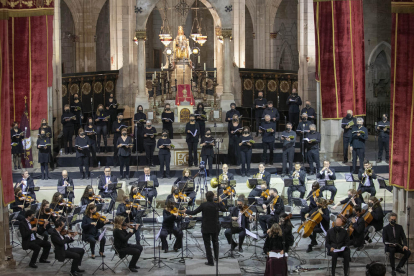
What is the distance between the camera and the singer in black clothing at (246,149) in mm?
18875

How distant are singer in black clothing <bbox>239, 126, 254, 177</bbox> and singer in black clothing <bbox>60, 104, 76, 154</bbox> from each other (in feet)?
16.0


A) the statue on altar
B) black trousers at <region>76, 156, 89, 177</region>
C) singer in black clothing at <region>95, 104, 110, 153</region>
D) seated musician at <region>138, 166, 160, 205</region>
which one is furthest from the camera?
the statue on altar

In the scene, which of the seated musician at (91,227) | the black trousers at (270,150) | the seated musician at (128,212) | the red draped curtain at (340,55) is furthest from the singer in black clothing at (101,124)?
the seated musician at (91,227)

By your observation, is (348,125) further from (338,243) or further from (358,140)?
(338,243)

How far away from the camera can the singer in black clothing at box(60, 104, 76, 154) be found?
20156 mm

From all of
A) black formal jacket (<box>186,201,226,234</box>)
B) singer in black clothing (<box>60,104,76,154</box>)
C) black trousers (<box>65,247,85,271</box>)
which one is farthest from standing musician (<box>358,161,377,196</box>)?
singer in black clothing (<box>60,104,76,154</box>)

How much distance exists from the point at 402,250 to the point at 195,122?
334 inches

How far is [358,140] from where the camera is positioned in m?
18.8

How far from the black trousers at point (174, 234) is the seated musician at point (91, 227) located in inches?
46.9

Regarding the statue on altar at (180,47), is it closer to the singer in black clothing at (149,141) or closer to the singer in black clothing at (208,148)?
the singer in black clothing at (149,141)

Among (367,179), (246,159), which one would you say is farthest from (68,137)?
(367,179)

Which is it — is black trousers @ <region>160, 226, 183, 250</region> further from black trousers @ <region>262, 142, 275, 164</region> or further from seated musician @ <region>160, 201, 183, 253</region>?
black trousers @ <region>262, 142, 275, 164</region>

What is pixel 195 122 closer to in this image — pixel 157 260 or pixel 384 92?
pixel 157 260

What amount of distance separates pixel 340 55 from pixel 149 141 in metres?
5.83
